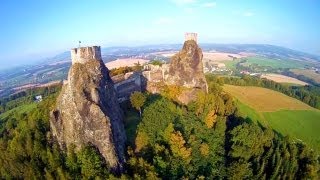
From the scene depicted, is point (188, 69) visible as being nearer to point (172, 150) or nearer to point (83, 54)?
point (172, 150)

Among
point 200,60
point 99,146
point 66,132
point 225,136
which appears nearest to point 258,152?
point 225,136

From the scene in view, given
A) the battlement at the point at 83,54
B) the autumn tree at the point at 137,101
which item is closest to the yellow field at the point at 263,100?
the autumn tree at the point at 137,101

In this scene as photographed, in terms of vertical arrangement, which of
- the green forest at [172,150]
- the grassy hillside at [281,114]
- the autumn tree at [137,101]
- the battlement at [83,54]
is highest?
the battlement at [83,54]

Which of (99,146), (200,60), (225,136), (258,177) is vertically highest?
(200,60)

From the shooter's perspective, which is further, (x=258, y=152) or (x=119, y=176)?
(x=258, y=152)

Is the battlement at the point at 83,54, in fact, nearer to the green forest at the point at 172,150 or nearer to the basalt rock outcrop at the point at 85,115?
the basalt rock outcrop at the point at 85,115

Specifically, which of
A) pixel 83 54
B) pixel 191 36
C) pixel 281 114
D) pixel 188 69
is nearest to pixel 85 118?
pixel 83 54

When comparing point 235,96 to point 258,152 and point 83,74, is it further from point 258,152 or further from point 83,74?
point 83,74
